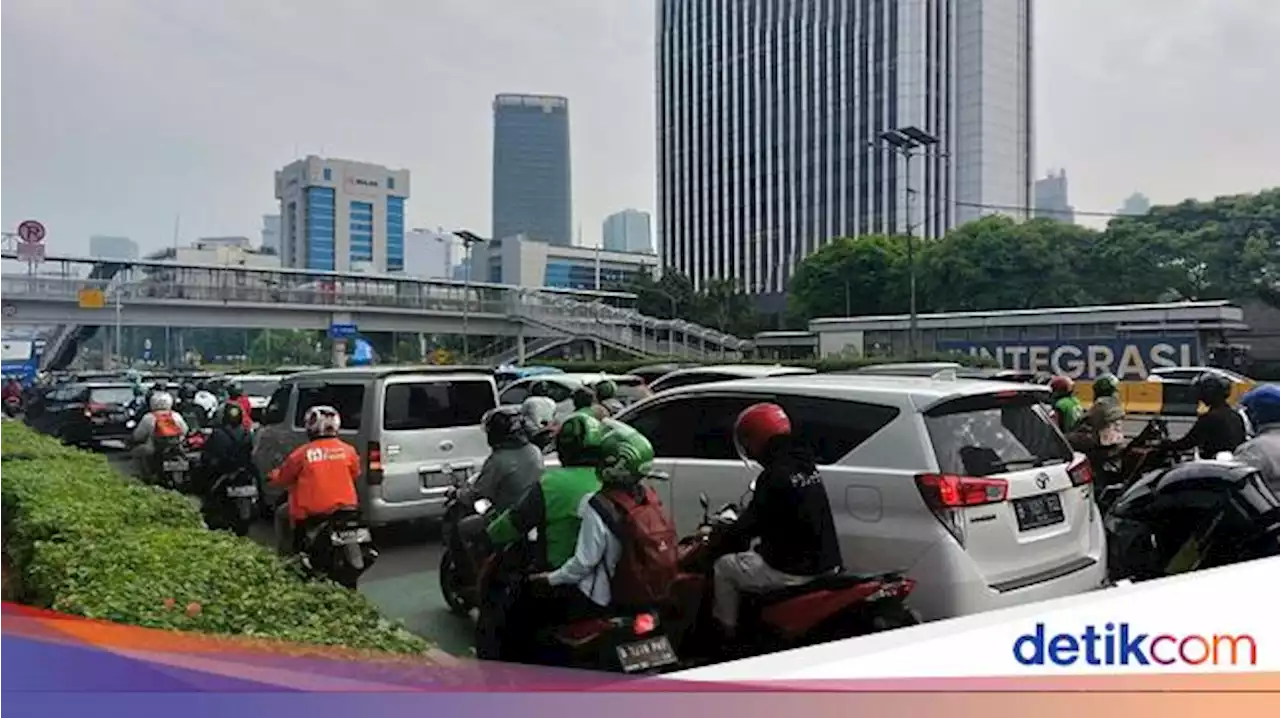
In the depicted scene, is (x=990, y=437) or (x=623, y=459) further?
(x=990, y=437)

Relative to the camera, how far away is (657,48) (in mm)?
3898

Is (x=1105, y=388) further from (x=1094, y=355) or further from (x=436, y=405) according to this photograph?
(x=1094, y=355)

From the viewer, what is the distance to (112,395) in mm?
9852

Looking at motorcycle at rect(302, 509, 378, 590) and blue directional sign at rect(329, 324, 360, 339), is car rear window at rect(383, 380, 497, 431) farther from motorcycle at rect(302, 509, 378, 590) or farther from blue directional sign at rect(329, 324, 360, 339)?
blue directional sign at rect(329, 324, 360, 339)

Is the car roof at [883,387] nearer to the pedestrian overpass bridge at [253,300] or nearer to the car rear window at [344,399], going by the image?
the pedestrian overpass bridge at [253,300]

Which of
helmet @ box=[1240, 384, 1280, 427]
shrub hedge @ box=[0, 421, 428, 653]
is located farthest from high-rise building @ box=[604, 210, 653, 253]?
helmet @ box=[1240, 384, 1280, 427]

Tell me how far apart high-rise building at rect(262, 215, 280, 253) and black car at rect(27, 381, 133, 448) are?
264 inches

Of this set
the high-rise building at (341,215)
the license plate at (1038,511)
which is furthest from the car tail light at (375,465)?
the license plate at (1038,511)

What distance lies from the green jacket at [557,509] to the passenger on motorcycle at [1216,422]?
3458 mm

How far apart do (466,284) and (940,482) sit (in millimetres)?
1876

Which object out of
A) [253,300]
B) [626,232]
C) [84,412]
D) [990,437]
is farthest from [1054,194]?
[84,412]

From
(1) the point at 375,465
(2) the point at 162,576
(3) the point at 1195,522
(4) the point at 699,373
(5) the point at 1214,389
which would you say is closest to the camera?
(3) the point at 1195,522

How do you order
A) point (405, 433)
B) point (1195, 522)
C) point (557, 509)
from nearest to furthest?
point (1195, 522) < point (557, 509) < point (405, 433)

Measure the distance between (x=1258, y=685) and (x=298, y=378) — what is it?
4822 millimetres
